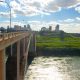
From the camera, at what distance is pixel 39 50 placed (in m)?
94.1

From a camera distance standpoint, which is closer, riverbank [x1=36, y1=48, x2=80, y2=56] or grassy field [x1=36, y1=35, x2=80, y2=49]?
riverbank [x1=36, y1=48, x2=80, y2=56]

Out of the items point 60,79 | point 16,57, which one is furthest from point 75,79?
point 16,57

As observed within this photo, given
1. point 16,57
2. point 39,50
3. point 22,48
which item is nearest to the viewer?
point 16,57

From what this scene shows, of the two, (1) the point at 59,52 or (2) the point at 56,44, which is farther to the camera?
(2) the point at 56,44

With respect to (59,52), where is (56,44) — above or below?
above

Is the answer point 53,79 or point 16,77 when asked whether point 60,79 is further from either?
point 16,77

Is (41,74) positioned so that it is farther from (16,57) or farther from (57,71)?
(16,57)

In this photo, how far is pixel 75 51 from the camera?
3799 inches

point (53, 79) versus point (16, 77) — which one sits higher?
point (16, 77)

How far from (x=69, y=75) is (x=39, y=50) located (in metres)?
47.5

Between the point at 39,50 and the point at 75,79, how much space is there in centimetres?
5143

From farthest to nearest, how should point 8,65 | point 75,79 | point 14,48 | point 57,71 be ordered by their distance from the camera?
point 57,71 < point 75,79 < point 14,48 < point 8,65

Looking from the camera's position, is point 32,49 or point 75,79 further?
point 32,49

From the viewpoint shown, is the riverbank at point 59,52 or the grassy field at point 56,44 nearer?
the riverbank at point 59,52
